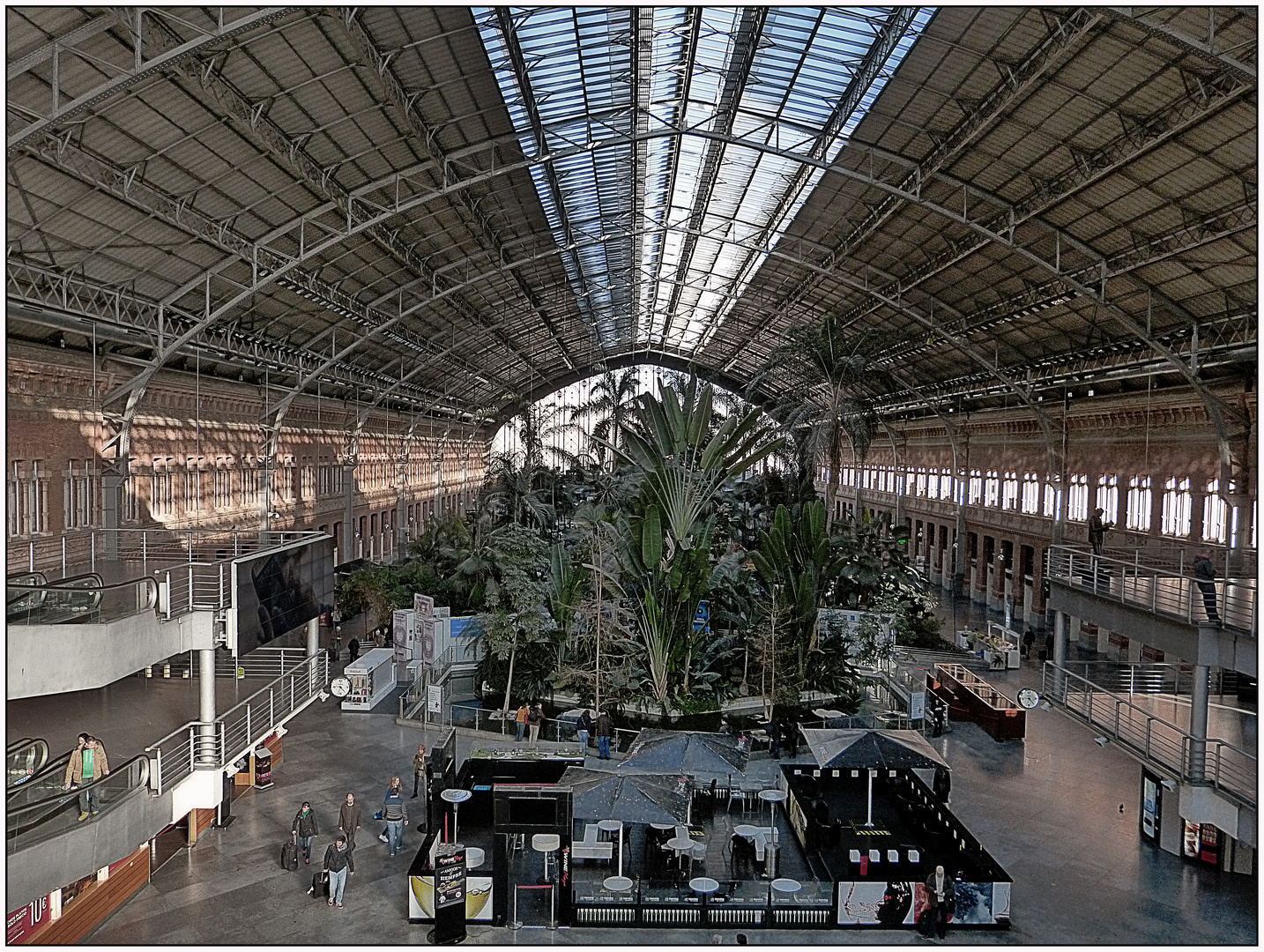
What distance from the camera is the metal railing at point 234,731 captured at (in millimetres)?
11672

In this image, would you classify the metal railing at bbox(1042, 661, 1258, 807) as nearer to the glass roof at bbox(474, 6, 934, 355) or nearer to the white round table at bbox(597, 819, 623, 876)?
the white round table at bbox(597, 819, 623, 876)

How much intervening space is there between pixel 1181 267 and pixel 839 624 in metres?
11.7

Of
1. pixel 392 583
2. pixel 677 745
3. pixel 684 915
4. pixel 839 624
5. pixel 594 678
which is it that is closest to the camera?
pixel 684 915

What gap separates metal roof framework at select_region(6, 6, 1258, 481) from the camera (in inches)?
627

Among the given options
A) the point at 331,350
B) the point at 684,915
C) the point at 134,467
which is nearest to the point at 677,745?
the point at 684,915

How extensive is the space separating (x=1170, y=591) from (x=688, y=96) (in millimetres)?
16875

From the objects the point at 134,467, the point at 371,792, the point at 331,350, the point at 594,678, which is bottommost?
the point at 371,792

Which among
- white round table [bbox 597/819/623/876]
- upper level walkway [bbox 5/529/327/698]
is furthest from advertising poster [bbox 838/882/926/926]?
upper level walkway [bbox 5/529/327/698]

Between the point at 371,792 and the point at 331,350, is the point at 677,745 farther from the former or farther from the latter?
the point at 331,350

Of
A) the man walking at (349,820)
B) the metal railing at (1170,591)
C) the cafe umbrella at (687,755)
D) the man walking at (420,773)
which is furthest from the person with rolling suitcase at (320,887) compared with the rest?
the metal railing at (1170,591)

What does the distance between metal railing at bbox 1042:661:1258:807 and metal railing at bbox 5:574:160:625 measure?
1341 cm

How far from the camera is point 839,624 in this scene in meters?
24.0

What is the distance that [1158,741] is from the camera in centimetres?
1400

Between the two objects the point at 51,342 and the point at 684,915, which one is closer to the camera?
the point at 684,915
